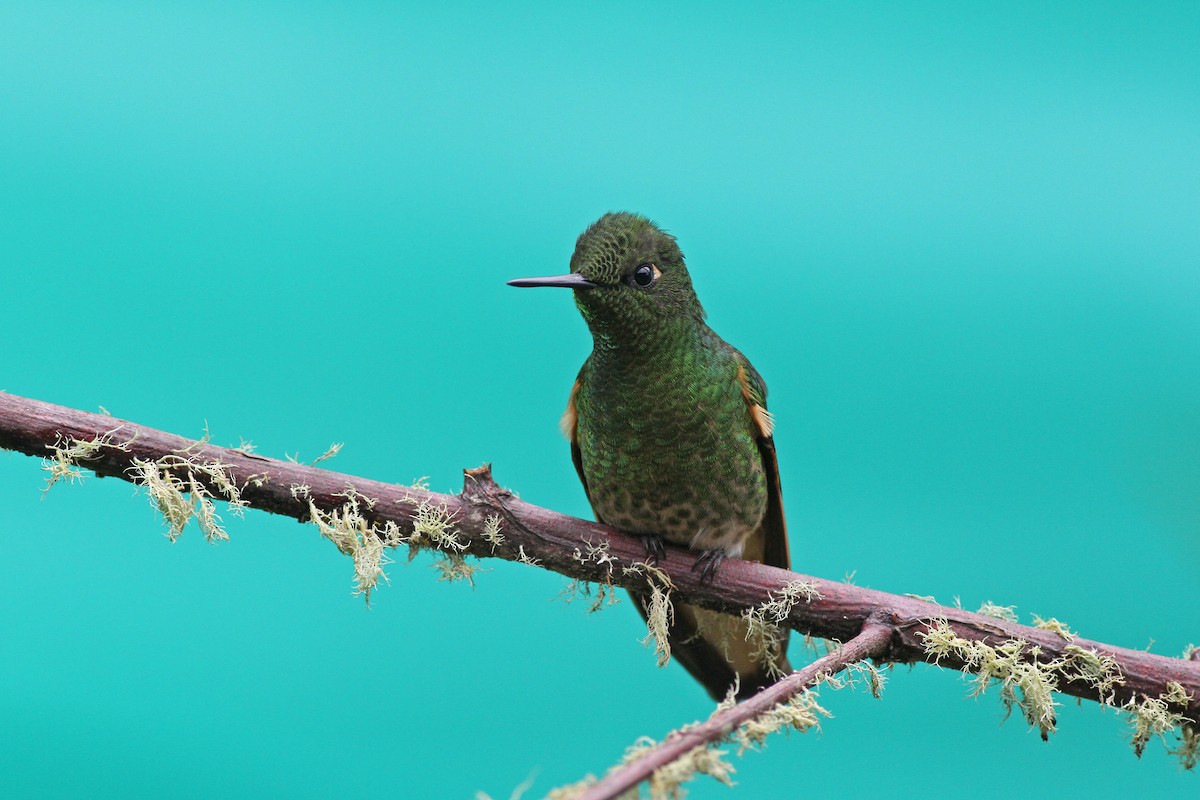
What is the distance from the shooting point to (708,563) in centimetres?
229

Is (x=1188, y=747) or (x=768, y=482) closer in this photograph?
(x=1188, y=747)

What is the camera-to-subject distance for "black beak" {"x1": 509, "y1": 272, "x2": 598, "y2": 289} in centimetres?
203

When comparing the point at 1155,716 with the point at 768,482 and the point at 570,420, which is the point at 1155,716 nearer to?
the point at 768,482

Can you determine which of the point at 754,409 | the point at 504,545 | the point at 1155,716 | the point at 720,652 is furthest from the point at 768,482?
the point at 1155,716

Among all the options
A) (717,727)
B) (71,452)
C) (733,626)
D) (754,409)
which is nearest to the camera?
(717,727)

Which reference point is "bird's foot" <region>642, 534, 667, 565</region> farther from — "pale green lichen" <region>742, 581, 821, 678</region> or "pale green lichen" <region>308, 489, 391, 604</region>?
Result: "pale green lichen" <region>308, 489, 391, 604</region>

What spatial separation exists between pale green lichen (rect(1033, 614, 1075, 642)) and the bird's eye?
1.01 metres

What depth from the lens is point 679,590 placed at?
89.8 inches

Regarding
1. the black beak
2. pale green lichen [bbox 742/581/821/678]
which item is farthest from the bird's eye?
pale green lichen [bbox 742/581/821/678]

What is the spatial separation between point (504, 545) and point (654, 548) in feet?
1.19

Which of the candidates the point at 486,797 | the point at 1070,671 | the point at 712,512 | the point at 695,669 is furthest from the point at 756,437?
the point at 486,797

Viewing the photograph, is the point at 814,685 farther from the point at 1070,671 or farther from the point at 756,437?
the point at 756,437

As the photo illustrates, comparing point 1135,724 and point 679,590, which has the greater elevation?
point 679,590

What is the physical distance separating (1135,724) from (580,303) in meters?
1.31
